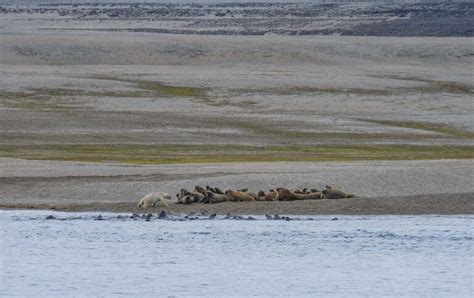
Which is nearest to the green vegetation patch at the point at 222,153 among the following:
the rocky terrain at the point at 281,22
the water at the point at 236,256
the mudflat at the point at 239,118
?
the mudflat at the point at 239,118

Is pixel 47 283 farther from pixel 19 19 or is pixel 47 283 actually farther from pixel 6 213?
pixel 19 19

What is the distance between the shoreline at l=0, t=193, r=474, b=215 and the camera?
98.1 ft

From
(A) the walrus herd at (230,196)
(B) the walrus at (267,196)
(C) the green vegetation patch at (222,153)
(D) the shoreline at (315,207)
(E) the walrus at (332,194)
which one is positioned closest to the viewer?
(D) the shoreline at (315,207)

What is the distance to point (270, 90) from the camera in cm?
6588

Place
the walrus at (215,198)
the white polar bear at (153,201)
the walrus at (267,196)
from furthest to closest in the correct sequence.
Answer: the walrus at (267,196)
the walrus at (215,198)
the white polar bear at (153,201)

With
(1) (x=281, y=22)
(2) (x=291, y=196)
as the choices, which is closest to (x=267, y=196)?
(2) (x=291, y=196)

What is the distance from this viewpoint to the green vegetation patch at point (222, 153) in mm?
40156

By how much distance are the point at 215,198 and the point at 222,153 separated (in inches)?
470

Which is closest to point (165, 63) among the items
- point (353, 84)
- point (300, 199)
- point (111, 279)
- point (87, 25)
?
point (353, 84)

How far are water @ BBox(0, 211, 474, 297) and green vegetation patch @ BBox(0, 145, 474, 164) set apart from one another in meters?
10.8

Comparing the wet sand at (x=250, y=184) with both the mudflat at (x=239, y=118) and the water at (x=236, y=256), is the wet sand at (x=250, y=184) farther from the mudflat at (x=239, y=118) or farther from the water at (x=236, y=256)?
the water at (x=236, y=256)

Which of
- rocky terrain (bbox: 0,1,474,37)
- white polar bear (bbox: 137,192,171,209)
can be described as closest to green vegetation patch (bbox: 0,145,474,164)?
white polar bear (bbox: 137,192,171,209)

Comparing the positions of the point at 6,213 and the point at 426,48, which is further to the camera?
the point at 426,48

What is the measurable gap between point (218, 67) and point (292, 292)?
60.1 m
